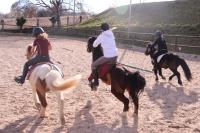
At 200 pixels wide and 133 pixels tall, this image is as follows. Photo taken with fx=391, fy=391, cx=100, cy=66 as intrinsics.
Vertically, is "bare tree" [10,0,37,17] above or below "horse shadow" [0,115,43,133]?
above

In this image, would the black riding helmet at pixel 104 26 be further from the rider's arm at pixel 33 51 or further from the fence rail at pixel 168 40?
the fence rail at pixel 168 40

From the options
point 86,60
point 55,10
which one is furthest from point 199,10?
point 55,10

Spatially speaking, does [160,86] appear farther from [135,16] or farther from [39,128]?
[135,16]

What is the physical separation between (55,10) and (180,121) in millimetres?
57991

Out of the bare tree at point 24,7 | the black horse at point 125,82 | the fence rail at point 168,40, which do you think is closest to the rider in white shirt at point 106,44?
the black horse at point 125,82

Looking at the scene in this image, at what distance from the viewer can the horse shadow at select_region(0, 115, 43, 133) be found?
25.3 ft

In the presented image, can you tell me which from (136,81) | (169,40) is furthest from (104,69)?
(169,40)

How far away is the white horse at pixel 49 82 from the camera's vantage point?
7708 mm

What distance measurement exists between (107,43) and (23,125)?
8.99 ft

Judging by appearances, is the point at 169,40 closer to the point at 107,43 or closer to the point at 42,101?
the point at 107,43

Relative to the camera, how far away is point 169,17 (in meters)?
36.4

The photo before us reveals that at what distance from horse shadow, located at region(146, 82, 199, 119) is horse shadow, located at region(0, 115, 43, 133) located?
2.84 meters

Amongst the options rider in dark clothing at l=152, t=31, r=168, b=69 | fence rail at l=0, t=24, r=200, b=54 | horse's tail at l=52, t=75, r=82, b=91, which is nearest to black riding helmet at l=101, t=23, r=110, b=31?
horse's tail at l=52, t=75, r=82, b=91

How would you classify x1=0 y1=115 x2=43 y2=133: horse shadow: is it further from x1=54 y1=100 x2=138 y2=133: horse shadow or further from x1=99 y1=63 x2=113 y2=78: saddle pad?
x1=99 y1=63 x2=113 y2=78: saddle pad
